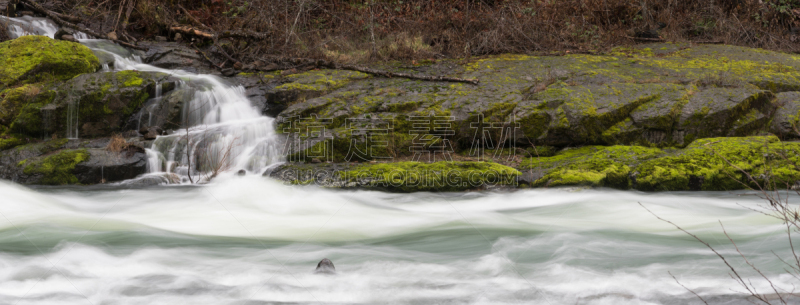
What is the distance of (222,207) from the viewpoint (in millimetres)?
6285

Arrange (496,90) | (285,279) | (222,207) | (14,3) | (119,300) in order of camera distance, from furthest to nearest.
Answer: (14,3) → (496,90) → (222,207) → (285,279) → (119,300)

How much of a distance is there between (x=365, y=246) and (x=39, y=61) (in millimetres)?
7474

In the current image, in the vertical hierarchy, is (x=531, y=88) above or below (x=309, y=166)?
above

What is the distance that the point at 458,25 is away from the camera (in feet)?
39.6

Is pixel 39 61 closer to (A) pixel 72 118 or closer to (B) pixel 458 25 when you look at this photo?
(A) pixel 72 118

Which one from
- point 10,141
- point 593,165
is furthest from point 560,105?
point 10,141

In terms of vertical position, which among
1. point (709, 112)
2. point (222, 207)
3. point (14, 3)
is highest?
point (14, 3)

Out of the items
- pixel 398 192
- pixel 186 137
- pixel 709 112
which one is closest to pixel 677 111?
pixel 709 112

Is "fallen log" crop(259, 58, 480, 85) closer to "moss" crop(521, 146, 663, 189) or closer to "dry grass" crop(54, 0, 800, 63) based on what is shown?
"dry grass" crop(54, 0, 800, 63)

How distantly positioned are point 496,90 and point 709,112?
337 centimetres

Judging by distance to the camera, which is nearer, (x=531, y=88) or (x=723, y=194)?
(x=723, y=194)

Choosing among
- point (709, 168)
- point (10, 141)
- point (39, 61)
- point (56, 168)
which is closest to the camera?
point (709, 168)

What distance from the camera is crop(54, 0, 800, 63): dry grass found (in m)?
11.3

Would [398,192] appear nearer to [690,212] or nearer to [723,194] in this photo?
[690,212]
